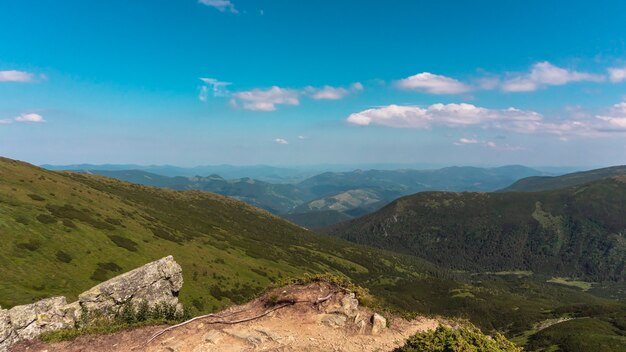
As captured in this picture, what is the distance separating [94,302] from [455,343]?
100 feet

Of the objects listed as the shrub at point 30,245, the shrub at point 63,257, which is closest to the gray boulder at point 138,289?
the shrub at point 63,257

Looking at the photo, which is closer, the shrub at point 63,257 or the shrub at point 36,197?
the shrub at point 63,257

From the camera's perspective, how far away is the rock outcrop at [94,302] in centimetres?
2242

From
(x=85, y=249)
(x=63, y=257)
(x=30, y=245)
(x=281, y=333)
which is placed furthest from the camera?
(x=85, y=249)

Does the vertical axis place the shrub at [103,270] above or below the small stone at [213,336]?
below

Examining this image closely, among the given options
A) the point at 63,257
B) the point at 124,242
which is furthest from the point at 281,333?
the point at 124,242

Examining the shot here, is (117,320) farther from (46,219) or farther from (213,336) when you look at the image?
(46,219)

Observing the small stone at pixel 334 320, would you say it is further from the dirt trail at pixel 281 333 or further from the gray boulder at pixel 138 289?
the gray boulder at pixel 138 289

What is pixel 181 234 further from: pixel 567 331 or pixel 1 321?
pixel 567 331

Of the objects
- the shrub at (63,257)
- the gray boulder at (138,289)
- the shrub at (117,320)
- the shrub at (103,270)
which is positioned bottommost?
the shrub at (103,270)

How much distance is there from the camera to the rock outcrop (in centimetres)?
2242

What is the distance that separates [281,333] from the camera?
1914 centimetres

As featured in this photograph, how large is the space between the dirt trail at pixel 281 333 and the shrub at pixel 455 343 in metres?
3.50

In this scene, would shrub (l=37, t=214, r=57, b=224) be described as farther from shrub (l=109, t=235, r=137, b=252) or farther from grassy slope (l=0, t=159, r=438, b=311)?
shrub (l=109, t=235, r=137, b=252)
